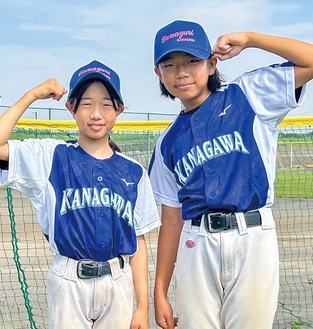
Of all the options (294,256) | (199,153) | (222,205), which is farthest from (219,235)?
(294,256)

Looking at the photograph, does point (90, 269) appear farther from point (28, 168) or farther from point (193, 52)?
point (193, 52)

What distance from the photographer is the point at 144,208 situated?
2982mm

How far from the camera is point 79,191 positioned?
9.20ft

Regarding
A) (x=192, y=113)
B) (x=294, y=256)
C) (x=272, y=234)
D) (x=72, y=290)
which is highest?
(x=192, y=113)

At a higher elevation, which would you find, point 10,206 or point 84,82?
point 84,82

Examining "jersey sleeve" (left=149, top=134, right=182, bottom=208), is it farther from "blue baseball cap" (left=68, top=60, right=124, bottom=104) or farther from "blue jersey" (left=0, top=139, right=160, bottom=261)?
"blue baseball cap" (left=68, top=60, right=124, bottom=104)

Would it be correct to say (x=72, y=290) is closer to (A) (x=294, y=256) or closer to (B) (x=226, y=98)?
(B) (x=226, y=98)

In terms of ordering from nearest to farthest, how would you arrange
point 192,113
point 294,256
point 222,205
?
point 222,205 → point 192,113 → point 294,256

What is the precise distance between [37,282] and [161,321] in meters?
4.24

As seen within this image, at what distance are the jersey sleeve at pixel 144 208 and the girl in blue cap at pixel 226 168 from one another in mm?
156

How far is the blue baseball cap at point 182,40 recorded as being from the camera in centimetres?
281

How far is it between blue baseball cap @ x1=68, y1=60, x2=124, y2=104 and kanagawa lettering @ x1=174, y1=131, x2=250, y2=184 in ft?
1.55

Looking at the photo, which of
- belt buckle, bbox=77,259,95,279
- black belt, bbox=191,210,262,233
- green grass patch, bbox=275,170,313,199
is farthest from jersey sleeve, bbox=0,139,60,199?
green grass patch, bbox=275,170,313,199

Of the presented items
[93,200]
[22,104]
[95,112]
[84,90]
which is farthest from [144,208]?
[22,104]
